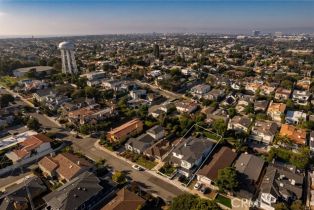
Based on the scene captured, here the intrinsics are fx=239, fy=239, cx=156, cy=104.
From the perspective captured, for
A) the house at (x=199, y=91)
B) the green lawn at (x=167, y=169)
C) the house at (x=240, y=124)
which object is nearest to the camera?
the green lawn at (x=167, y=169)

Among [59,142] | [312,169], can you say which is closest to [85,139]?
[59,142]

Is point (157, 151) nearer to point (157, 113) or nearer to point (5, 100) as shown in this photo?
point (157, 113)

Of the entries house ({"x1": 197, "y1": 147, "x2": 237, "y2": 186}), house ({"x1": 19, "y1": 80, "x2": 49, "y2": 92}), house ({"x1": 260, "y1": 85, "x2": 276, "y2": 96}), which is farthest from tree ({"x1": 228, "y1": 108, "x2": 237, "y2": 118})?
house ({"x1": 19, "y1": 80, "x2": 49, "y2": 92})

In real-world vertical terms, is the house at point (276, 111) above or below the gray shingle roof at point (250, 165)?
above

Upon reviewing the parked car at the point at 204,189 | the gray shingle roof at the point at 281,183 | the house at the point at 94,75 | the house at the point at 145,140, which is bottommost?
the parked car at the point at 204,189

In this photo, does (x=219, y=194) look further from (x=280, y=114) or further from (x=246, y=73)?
(x=246, y=73)

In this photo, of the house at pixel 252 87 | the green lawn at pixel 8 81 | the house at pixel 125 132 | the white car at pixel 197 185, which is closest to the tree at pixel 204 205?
the white car at pixel 197 185

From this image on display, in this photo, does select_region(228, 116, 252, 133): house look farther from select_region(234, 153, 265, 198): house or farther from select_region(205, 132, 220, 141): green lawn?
select_region(234, 153, 265, 198): house

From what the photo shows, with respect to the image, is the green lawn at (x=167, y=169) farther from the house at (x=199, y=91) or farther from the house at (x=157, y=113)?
the house at (x=199, y=91)
